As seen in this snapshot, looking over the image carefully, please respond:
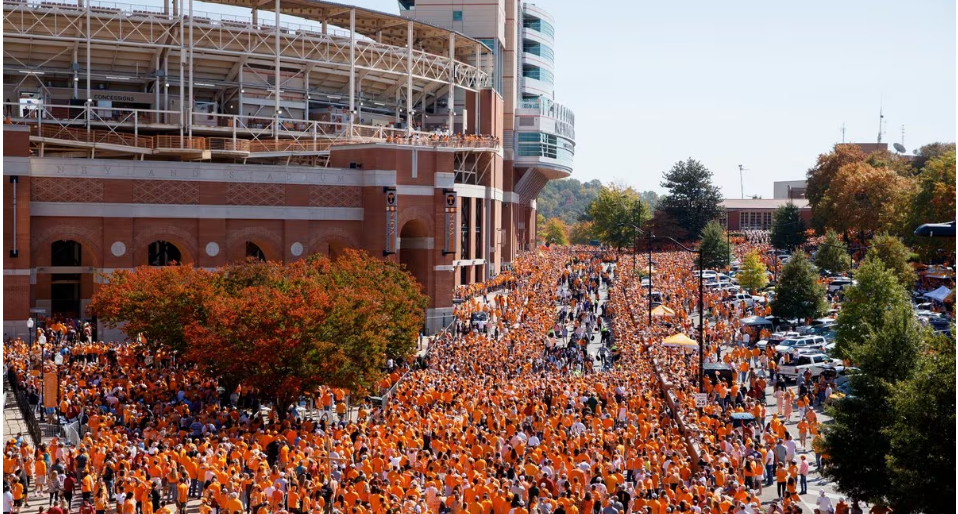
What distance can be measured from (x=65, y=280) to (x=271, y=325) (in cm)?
3241

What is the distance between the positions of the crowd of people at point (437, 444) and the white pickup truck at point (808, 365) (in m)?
1.13

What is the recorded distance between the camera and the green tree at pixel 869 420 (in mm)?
23359

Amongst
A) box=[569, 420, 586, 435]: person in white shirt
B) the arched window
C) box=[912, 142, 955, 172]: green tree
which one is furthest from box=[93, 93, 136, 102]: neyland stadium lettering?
box=[912, 142, 955, 172]: green tree

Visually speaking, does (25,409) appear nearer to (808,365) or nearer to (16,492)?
(16,492)

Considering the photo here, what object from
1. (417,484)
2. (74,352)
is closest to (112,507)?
(417,484)

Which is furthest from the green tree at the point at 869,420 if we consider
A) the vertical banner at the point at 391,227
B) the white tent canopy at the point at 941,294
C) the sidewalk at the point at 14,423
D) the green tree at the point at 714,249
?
the green tree at the point at 714,249

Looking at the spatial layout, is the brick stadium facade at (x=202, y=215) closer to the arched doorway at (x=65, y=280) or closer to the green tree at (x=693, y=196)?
the arched doorway at (x=65, y=280)

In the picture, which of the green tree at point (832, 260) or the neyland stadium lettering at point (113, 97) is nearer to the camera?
the neyland stadium lettering at point (113, 97)

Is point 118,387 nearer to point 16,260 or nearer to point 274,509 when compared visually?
point 274,509

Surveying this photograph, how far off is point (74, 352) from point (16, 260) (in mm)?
13494

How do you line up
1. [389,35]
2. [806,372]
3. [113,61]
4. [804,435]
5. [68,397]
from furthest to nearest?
[389,35] < [113,61] < [806,372] < [68,397] < [804,435]

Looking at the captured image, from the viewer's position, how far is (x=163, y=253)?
66.4 meters

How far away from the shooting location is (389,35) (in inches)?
3339

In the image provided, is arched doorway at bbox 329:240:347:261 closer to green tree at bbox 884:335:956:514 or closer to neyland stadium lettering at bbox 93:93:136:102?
neyland stadium lettering at bbox 93:93:136:102
